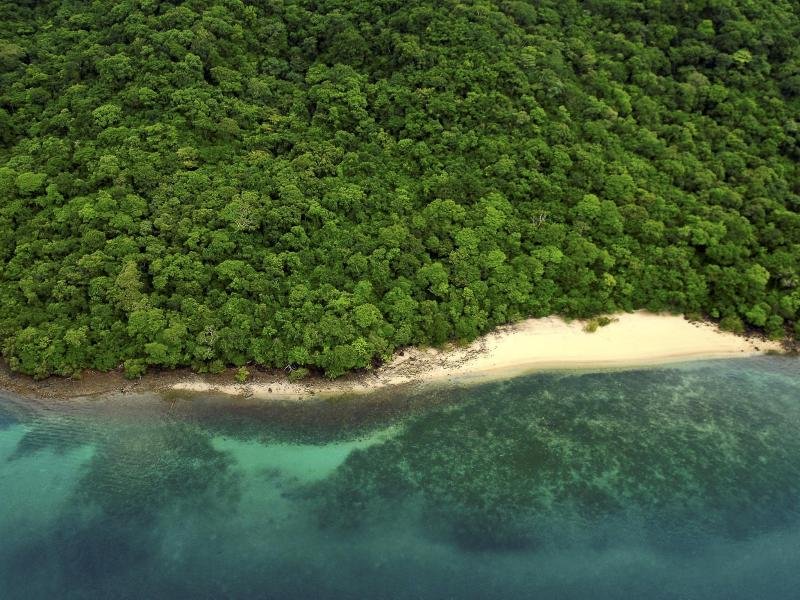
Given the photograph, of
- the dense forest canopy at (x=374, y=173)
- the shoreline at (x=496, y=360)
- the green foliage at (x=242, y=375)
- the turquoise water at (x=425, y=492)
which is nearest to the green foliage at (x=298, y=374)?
the shoreline at (x=496, y=360)

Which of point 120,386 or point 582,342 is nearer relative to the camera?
point 120,386

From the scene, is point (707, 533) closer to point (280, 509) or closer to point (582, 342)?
point (582, 342)

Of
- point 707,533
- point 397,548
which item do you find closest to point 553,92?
point 707,533

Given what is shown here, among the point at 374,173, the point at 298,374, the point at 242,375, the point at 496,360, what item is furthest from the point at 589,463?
the point at 374,173

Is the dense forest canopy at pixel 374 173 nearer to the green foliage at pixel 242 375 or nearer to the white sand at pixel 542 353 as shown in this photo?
the green foliage at pixel 242 375

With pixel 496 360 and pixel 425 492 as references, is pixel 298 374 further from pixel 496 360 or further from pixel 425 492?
pixel 496 360

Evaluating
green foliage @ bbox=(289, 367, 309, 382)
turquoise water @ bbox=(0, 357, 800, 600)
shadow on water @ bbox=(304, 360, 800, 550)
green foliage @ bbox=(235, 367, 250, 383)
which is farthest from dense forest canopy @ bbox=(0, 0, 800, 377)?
shadow on water @ bbox=(304, 360, 800, 550)

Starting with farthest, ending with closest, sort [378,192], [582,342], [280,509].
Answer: [378,192], [582,342], [280,509]
